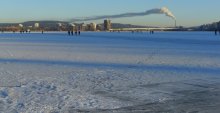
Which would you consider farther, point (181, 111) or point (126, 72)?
point (126, 72)

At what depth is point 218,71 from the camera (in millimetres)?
15016

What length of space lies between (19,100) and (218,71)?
8.13 meters

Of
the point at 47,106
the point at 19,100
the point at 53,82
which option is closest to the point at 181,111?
the point at 47,106

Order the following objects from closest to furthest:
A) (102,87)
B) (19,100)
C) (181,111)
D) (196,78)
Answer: (181,111) < (19,100) < (102,87) < (196,78)

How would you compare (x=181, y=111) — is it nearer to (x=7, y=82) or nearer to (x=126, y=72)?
(x=7, y=82)

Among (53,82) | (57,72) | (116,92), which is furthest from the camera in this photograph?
(57,72)

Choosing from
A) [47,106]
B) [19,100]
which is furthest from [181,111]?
[19,100]

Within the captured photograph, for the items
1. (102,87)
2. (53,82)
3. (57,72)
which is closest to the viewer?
(102,87)

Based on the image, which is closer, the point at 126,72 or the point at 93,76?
the point at 93,76

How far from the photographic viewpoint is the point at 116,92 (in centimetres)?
1045

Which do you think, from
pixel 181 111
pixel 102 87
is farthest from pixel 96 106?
pixel 102 87

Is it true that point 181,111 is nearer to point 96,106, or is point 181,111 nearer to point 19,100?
point 96,106

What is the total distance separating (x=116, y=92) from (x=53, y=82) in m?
2.26

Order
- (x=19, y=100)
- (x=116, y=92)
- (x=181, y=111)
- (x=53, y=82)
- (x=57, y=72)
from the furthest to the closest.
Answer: (x=57, y=72) < (x=53, y=82) < (x=116, y=92) < (x=19, y=100) < (x=181, y=111)
